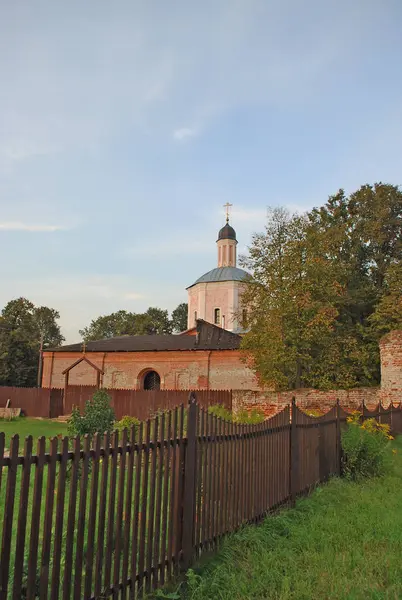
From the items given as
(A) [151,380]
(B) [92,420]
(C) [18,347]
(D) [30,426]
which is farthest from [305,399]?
(C) [18,347]

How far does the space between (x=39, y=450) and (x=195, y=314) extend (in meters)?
43.1

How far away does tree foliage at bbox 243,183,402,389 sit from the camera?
2322 cm

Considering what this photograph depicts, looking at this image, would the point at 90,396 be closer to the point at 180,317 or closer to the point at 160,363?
the point at 160,363

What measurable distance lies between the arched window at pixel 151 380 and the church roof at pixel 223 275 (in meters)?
12.4

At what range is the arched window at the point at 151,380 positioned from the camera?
117 feet

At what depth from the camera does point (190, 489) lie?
15.8 ft

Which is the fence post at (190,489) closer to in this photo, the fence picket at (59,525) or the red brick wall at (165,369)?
the fence picket at (59,525)

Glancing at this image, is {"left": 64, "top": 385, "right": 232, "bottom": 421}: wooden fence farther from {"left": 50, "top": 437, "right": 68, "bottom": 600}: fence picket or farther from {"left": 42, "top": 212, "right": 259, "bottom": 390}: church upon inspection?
{"left": 50, "top": 437, "right": 68, "bottom": 600}: fence picket

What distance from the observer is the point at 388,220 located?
2875 centimetres

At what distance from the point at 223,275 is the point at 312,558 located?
133 ft

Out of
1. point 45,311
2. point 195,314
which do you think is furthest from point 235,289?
point 45,311

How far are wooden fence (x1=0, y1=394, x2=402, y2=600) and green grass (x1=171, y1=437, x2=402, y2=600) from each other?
10.3 inches

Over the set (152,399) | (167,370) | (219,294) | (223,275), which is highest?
(223,275)

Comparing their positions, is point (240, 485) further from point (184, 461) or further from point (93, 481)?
point (93, 481)
